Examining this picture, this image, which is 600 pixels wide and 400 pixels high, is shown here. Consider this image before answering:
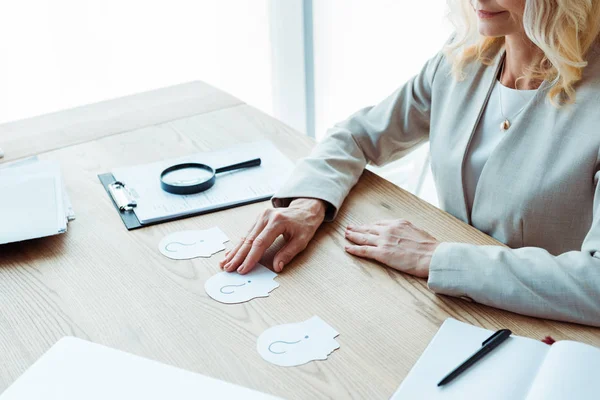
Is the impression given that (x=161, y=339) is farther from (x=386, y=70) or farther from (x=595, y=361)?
(x=386, y=70)

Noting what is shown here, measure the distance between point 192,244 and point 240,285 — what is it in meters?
0.16

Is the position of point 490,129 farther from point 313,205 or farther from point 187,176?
point 187,176

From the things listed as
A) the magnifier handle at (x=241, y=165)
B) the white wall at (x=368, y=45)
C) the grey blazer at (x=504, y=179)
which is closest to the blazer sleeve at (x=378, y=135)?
the grey blazer at (x=504, y=179)

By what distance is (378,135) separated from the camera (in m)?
1.56

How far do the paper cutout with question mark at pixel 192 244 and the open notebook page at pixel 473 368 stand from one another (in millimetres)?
452

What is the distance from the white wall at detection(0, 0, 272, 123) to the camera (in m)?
2.38

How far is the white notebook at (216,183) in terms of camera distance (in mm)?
1364

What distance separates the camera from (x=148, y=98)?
1923 millimetres

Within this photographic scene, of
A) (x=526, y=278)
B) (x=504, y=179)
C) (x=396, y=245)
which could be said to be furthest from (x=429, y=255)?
(x=504, y=179)

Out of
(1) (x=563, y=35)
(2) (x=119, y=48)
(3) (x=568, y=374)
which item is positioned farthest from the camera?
(2) (x=119, y=48)

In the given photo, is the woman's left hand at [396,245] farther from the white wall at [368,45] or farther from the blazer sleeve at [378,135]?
the white wall at [368,45]

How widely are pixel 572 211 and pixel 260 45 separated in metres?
1.86

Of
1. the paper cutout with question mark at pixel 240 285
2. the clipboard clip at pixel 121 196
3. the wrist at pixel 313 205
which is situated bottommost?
the paper cutout with question mark at pixel 240 285

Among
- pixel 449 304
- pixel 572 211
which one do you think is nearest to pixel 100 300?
pixel 449 304
